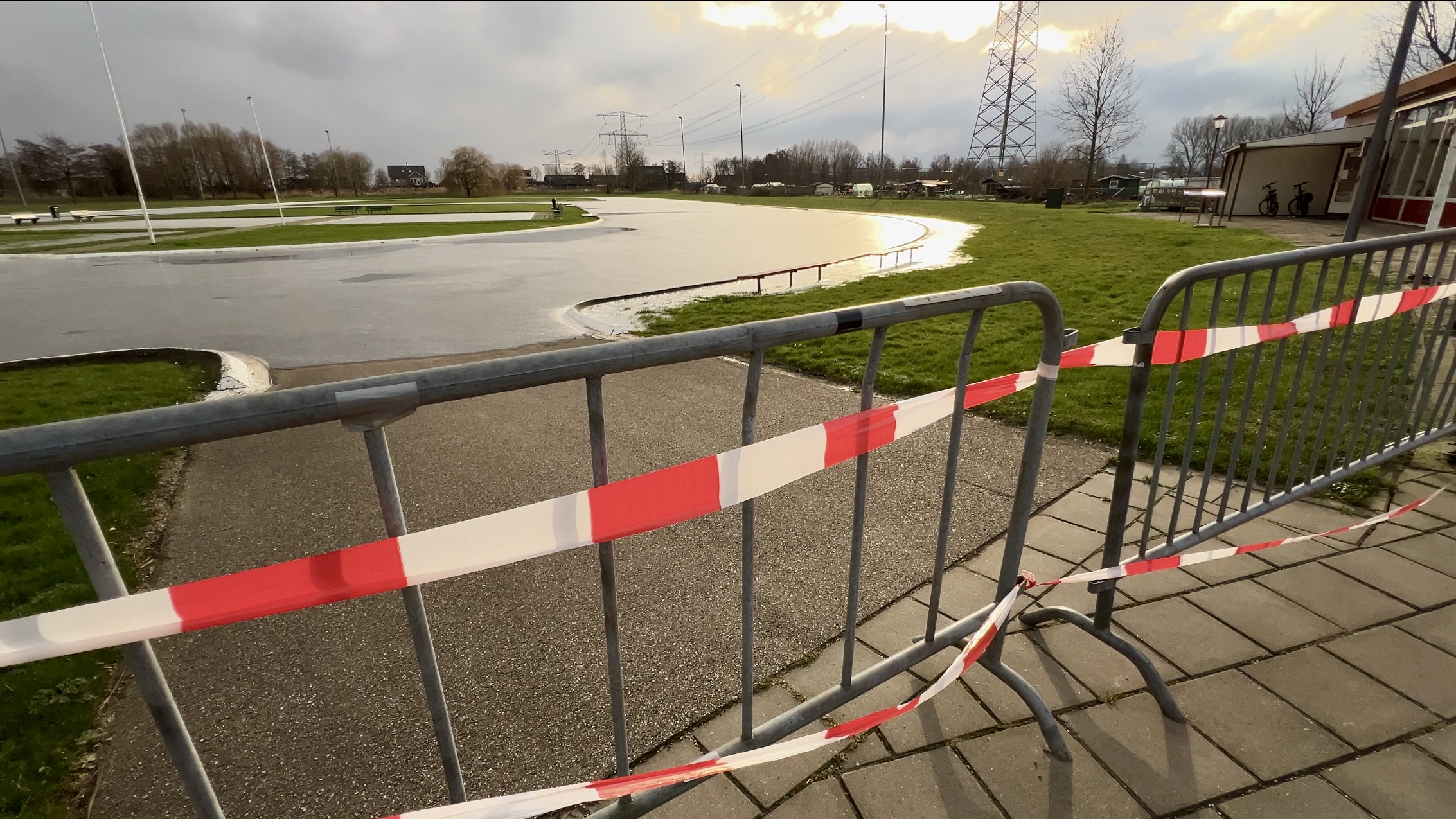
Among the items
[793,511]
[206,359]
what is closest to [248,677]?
A: [793,511]

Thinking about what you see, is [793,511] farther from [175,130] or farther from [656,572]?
[175,130]

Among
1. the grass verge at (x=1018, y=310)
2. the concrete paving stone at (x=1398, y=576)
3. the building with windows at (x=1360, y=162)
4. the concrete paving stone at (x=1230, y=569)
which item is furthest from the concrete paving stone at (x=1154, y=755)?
the building with windows at (x=1360, y=162)

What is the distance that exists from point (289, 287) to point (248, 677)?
14.3 m

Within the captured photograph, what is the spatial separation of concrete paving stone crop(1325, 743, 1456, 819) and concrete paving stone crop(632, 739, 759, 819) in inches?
72.9

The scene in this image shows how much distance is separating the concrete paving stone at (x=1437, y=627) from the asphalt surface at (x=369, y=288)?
26.6 feet

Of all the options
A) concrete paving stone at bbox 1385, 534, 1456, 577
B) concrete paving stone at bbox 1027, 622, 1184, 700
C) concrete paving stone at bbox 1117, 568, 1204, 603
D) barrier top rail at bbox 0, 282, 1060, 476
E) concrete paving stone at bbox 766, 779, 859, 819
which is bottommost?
concrete paving stone at bbox 766, 779, 859, 819

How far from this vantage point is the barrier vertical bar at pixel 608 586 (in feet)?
4.45

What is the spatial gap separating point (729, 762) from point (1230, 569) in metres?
2.79

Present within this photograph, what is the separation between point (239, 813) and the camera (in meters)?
2.01

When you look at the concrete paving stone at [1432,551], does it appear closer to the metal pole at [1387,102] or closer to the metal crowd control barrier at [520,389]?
the metal crowd control barrier at [520,389]

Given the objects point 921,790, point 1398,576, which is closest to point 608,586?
point 921,790

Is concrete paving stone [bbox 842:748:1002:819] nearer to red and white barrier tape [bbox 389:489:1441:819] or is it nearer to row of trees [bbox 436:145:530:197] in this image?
red and white barrier tape [bbox 389:489:1441:819]

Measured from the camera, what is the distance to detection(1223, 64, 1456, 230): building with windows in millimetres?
16703

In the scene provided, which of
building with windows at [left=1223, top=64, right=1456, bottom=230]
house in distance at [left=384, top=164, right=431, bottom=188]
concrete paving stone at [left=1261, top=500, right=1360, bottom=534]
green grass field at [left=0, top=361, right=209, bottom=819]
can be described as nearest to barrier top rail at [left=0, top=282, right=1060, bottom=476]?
green grass field at [left=0, top=361, right=209, bottom=819]
